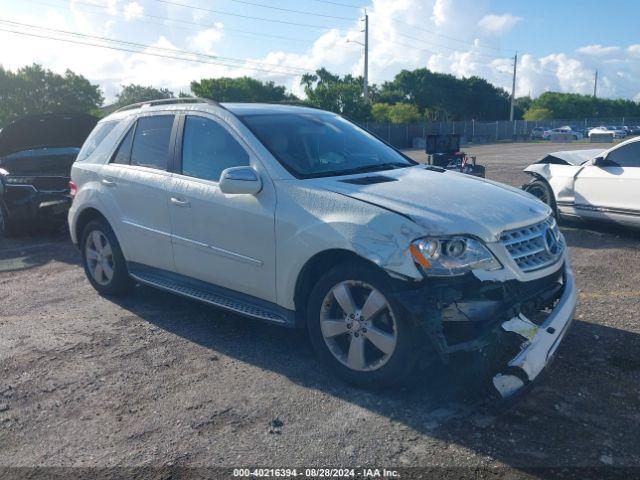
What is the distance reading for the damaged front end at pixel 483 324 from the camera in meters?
3.24

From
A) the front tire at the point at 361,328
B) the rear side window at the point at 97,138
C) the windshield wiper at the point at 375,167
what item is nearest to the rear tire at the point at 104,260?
the rear side window at the point at 97,138

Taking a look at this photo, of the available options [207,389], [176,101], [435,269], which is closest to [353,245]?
[435,269]

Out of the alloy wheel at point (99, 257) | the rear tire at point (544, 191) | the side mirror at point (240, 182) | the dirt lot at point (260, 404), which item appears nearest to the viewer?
the dirt lot at point (260, 404)

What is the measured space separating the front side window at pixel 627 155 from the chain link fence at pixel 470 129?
33930mm

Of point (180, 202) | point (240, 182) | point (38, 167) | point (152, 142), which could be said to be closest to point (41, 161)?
point (38, 167)

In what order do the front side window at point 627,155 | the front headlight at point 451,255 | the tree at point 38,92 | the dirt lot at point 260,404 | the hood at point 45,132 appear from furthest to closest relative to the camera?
the tree at point 38,92
the hood at point 45,132
the front side window at point 627,155
the front headlight at point 451,255
the dirt lot at point 260,404

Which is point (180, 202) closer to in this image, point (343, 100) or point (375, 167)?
point (375, 167)

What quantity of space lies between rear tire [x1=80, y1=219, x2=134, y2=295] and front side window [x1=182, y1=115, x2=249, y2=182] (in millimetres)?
A: 1302

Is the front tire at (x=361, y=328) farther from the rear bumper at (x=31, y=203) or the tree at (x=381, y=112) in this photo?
the tree at (x=381, y=112)

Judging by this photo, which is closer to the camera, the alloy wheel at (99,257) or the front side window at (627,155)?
the alloy wheel at (99,257)

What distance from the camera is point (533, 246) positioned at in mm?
3768

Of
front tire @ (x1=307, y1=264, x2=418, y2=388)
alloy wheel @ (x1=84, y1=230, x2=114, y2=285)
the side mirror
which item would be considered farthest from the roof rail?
front tire @ (x1=307, y1=264, x2=418, y2=388)

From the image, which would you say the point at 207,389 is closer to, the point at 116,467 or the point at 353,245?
the point at 116,467

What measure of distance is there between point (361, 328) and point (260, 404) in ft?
2.53
